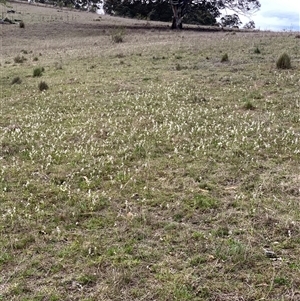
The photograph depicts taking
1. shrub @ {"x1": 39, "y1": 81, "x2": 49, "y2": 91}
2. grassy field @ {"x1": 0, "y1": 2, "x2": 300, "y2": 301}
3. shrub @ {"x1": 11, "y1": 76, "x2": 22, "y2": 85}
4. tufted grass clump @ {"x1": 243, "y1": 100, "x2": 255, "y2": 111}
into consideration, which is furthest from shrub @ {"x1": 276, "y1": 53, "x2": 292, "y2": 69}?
shrub @ {"x1": 11, "y1": 76, "x2": 22, "y2": 85}

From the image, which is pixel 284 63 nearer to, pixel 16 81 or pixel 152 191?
pixel 16 81

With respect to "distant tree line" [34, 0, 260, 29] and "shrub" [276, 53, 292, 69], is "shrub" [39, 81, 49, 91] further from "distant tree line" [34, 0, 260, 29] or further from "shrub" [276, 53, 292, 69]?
"distant tree line" [34, 0, 260, 29]

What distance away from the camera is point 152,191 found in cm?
584

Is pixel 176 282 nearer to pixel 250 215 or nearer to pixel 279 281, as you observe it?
pixel 279 281

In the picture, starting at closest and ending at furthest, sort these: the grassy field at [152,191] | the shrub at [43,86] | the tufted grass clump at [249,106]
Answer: the grassy field at [152,191] → the tufted grass clump at [249,106] → the shrub at [43,86]

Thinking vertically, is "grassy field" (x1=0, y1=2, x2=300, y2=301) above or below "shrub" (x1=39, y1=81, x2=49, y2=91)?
below

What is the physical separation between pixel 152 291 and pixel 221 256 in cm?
89

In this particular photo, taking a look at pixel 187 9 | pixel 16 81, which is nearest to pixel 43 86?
pixel 16 81

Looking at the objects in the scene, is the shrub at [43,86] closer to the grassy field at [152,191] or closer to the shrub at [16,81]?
the grassy field at [152,191]

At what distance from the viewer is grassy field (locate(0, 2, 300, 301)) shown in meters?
4.08

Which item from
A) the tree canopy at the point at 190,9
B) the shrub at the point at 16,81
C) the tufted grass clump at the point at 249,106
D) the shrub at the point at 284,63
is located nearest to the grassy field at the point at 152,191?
the tufted grass clump at the point at 249,106

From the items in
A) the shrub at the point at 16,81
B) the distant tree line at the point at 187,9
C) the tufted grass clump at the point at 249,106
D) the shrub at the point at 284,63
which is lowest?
the shrub at the point at 16,81

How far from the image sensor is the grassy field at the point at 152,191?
4.08 metres

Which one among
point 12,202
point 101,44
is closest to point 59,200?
point 12,202
